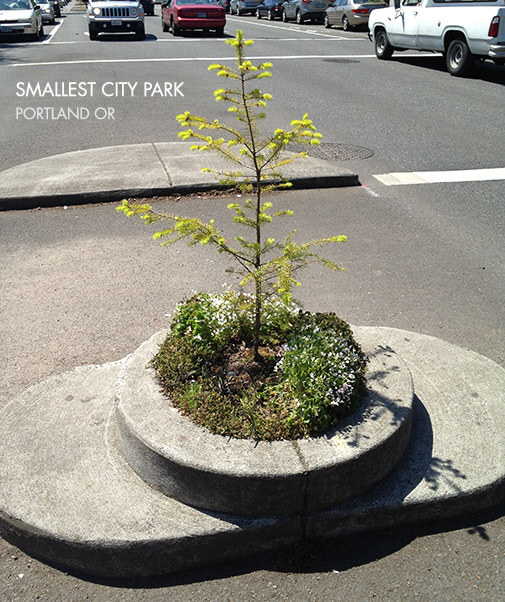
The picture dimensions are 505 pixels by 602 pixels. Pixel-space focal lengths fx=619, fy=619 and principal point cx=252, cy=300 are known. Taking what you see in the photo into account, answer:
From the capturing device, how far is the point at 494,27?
13.8 m

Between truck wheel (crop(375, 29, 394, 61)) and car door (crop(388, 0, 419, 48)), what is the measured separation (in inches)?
34.7

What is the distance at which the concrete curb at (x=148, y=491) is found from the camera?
295cm

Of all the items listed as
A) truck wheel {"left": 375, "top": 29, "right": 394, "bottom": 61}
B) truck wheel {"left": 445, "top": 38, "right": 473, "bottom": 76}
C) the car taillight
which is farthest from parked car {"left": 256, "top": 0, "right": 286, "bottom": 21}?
the car taillight

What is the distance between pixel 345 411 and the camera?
333 cm

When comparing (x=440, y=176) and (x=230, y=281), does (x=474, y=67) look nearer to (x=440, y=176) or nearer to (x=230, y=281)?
(x=440, y=176)

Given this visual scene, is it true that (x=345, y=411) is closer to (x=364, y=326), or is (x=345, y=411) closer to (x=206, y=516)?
(x=206, y=516)

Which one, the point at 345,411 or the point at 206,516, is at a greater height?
the point at 345,411

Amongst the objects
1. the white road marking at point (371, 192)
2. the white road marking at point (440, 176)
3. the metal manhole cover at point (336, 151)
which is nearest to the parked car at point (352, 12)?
the metal manhole cover at point (336, 151)

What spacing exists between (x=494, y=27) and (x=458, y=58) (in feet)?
7.33

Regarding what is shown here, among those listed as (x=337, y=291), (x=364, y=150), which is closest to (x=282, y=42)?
(x=364, y=150)

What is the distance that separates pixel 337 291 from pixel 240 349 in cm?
195

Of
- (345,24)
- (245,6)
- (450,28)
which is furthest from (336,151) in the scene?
(245,6)

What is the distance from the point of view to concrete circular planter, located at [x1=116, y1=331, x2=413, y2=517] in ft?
9.77

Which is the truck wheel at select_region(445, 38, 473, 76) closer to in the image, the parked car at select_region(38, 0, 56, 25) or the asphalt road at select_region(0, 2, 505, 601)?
the asphalt road at select_region(0, 2, 505, 601)
